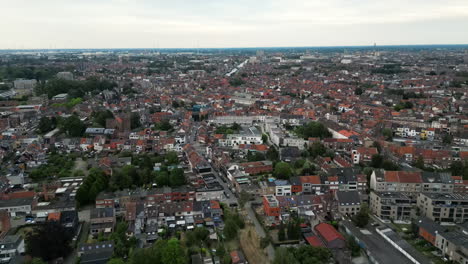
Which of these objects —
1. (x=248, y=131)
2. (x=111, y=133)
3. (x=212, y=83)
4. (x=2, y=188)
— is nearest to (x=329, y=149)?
(x=248, y=131)

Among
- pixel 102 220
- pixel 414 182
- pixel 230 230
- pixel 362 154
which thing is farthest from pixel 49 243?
pixel 362 154

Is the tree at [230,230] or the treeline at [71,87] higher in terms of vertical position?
the treeline at [71,87]

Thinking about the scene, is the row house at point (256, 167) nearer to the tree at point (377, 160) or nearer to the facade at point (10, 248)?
the tree at point (377, 160)

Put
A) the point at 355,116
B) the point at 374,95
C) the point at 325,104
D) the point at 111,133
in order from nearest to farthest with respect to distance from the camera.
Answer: the point at 111,133 → the point at 355,116 → the point at 325,104 → the point at 374,95

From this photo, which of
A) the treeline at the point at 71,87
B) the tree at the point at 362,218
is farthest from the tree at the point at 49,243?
the treeline at the point at 71,87

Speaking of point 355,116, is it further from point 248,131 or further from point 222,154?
point 222,154

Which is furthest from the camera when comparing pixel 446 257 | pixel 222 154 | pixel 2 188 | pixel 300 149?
pixel 300 149
